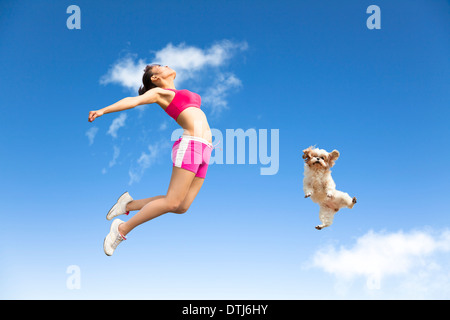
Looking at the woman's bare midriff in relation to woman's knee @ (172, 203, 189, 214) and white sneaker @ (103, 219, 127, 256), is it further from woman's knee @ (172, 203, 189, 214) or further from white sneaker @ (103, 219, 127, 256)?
white sneaker @ (103, 219, 127, 256)

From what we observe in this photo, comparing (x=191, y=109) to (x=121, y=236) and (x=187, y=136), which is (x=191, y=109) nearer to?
(x=187, y=136)

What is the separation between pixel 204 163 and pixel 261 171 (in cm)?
74

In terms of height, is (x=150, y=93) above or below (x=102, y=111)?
above

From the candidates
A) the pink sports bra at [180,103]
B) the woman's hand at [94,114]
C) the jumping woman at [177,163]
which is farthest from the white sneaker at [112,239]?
the pink sports bra at [180,103]

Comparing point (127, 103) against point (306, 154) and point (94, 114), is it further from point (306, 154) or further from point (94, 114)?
point (306, 154)

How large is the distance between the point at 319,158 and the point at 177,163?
2.05m

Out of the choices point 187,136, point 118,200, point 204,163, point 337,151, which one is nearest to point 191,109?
point 187,136

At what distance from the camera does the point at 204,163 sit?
468 centimetres

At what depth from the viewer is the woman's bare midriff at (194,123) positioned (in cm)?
458

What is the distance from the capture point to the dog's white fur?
209 inches

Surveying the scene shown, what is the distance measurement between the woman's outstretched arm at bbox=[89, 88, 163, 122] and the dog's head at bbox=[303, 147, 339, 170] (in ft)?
7.38

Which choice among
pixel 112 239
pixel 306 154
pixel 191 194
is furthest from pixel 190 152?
pixel 306 154

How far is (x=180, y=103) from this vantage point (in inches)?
184

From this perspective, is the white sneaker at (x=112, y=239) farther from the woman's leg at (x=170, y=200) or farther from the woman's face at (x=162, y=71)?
the woman's face at (x=162, y=71)
